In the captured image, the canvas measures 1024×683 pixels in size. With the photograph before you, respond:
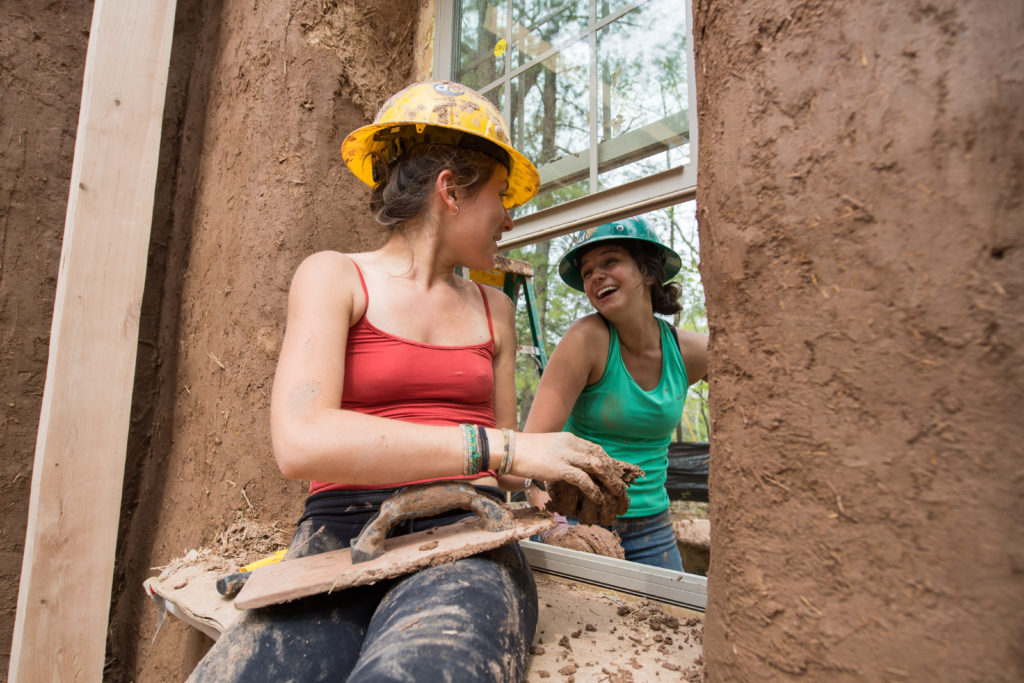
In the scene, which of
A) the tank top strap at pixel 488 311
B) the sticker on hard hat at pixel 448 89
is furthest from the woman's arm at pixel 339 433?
the sticker on hard hat at pixel 448 89

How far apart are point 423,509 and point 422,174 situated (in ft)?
2.74

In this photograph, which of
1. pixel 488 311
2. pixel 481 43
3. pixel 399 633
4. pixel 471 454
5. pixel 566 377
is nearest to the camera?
pixel 399 633

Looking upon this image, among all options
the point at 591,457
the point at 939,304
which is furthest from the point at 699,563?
the point at 939,304

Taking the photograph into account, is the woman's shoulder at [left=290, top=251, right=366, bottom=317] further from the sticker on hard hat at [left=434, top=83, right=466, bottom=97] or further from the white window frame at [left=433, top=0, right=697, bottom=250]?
the white window frame at [left=433, top=0, right=697, bottom=250]

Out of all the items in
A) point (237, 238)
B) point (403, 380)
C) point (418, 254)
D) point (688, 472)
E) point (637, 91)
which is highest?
point (637, 91)

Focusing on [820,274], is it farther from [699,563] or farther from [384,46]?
[699,563]

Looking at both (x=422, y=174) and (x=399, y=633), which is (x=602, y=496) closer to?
(x=399, y=633)

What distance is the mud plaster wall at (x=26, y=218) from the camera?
230 cm

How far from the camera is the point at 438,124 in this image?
4.58 feet

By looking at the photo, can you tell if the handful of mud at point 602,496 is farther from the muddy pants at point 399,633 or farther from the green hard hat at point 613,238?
the green hard hat at point 613,238

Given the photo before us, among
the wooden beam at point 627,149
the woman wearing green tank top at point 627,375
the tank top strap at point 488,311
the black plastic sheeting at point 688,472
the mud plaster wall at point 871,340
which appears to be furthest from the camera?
the black plastic sheeting at point 688,472

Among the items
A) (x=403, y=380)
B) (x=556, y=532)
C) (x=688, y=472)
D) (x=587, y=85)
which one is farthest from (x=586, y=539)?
(x=688, y=472)

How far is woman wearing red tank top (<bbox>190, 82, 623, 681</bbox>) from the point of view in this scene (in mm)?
1019

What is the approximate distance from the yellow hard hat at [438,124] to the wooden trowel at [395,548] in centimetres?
86
